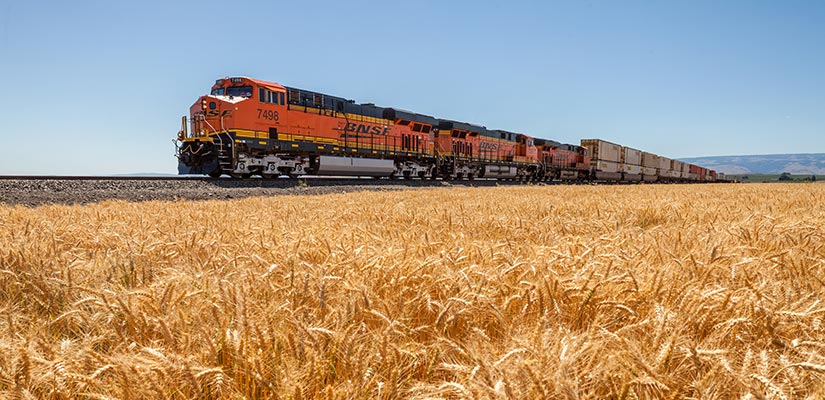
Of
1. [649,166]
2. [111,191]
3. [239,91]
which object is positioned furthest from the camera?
[649,166]

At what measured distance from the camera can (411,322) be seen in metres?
1.71

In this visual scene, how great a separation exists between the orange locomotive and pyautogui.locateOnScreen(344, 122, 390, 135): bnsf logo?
0.06 m

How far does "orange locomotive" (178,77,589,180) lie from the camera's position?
20.6 meters

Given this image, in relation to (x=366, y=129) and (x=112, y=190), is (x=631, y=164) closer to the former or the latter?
(x=366, y=129)

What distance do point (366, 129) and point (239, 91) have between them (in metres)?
8.01

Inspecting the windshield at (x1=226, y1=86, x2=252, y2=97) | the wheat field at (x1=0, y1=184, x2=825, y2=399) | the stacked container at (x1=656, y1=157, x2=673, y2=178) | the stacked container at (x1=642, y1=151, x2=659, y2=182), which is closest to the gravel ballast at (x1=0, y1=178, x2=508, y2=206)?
the windshield at (x1=226, y1=86, x2=252, y2=97)

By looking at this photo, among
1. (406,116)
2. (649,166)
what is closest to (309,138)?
(406,116)

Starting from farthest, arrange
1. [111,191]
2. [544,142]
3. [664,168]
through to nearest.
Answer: [664,168] < [544,142] < [111,191]

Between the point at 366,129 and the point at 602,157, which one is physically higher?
the point at 366,129

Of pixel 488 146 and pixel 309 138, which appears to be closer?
pixel 309 138

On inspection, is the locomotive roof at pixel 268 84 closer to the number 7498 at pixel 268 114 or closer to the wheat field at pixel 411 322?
the number 7498 at pixel 268 114

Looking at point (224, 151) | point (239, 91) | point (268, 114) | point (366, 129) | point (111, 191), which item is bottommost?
point (111, 191)

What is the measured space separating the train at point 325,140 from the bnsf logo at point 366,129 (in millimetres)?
57

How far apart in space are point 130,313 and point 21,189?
15701mm
